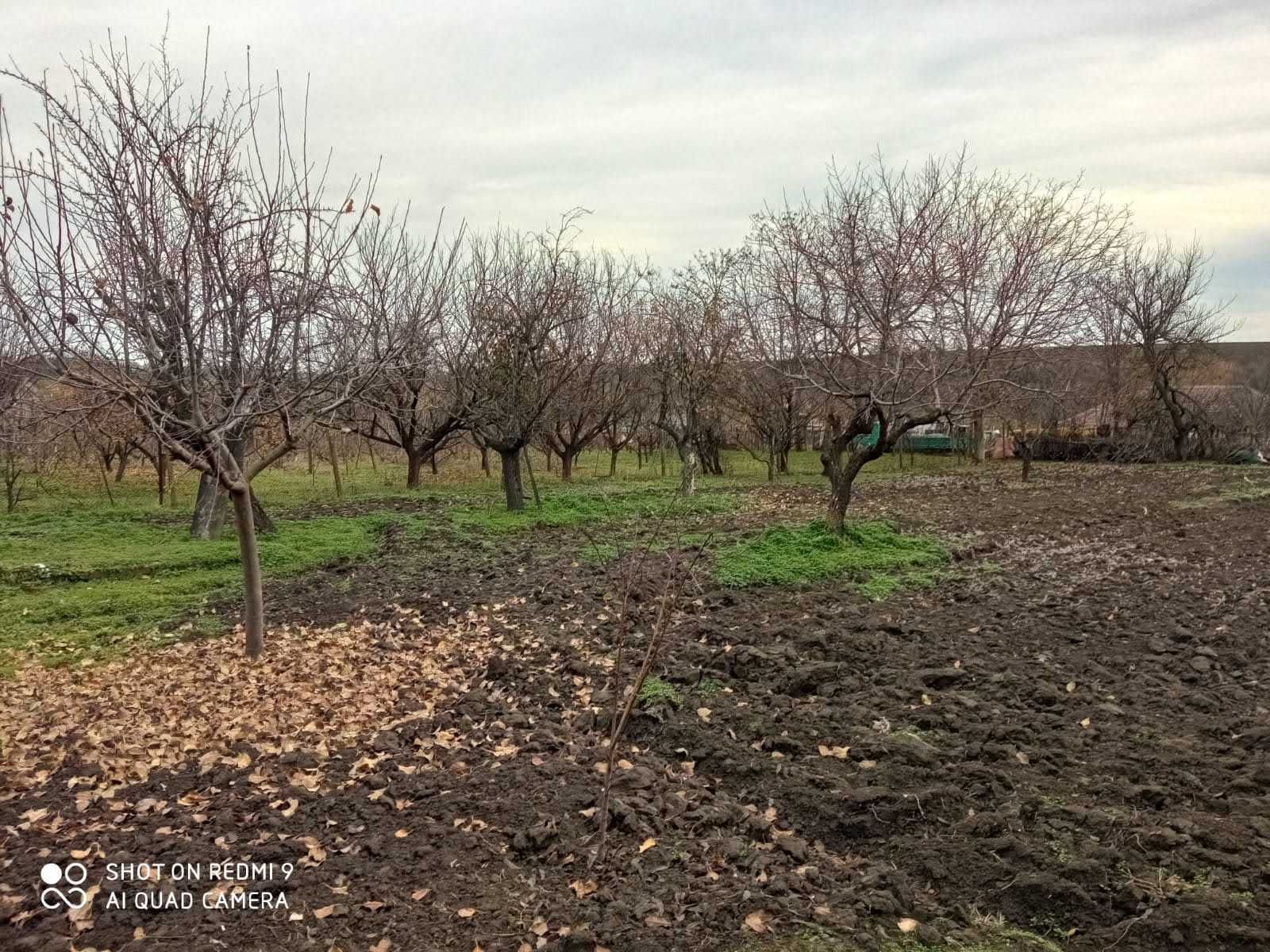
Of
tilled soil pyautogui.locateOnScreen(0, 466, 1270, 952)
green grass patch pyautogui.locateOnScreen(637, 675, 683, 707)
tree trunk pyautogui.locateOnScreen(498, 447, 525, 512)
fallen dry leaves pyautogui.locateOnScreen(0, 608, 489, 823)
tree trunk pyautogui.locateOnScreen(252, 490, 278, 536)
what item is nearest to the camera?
tilled soil pyautogui.locateOnScreen(0, 466, 1270, 952)

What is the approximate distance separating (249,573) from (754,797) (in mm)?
3862

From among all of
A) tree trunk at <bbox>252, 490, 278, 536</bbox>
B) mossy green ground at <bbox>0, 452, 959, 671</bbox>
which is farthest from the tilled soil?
tree trunk at <bbox>252, 490, 278, 536</bbox>

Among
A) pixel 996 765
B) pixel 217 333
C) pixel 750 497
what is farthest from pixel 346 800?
pixel 750 497

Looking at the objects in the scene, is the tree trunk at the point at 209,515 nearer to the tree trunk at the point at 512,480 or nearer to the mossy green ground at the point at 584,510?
the mossy green ground at the point at 584,510

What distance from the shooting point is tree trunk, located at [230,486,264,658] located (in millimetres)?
5504

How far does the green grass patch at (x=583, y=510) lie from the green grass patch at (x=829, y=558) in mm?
1922

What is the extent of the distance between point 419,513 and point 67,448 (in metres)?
10.4

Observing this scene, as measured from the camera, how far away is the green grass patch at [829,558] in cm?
751

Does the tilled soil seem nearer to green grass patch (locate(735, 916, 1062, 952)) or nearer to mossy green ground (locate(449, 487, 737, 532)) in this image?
green grass patch (locate(735, 916, 1062, 952))

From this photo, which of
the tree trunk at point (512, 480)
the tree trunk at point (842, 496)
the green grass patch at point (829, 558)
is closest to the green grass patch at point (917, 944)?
the green grass patch at point (829, 558)

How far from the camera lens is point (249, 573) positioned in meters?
5.61

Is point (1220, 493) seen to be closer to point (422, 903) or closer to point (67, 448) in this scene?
point (422, 903)

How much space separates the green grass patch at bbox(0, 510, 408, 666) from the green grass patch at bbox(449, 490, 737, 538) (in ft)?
4.47

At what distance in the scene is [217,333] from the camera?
5668 millimetres
